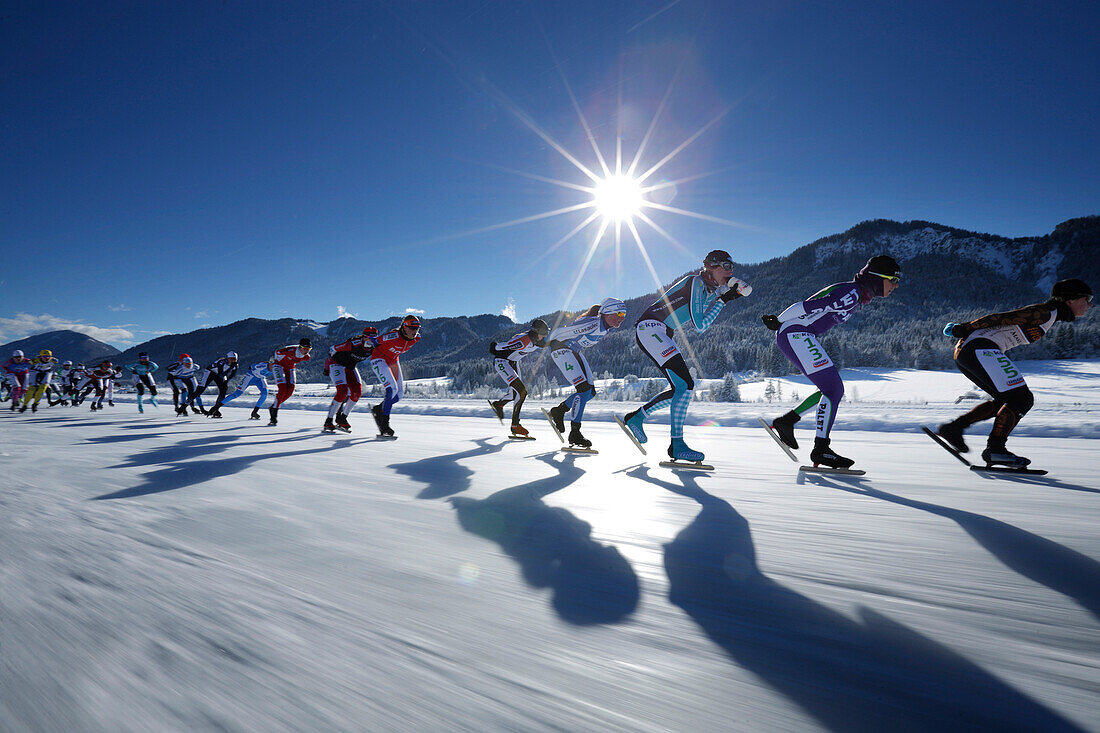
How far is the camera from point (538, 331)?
25.3 ft

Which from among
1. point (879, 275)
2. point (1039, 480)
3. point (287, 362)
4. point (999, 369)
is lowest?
point (1039, 480)

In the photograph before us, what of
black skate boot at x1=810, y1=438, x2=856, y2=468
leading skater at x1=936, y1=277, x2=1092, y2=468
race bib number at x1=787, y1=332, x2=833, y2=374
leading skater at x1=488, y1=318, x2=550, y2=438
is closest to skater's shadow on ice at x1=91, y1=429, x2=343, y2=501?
leading skater at x1=488, y1=318, x2=550, y2=438

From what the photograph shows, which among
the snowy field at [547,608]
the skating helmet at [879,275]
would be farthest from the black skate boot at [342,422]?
the skating helmet at [879,275]

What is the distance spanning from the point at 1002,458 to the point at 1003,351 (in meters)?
1.34

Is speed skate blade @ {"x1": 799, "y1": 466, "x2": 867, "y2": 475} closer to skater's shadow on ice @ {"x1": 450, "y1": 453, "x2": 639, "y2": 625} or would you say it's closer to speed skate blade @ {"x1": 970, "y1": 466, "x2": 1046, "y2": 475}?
speed skate blade @ {"x1": 970, "y1": 466, "x2": 1046, "y2": 475}

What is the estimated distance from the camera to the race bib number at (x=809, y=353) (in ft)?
14.9

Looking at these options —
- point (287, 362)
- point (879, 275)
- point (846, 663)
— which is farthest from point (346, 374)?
point (846, 663)

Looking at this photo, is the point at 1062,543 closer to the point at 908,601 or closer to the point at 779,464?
the point at 908,601

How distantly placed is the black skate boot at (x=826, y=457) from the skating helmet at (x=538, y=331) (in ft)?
14.4

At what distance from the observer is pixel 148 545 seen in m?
2.00

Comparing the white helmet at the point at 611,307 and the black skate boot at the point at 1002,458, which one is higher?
the white helmet at the point at 611,307

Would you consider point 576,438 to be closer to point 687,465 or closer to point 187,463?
point 687,465

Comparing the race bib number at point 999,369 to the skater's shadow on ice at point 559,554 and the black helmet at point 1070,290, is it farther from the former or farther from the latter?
the skater's shadow on ice at point 559,554

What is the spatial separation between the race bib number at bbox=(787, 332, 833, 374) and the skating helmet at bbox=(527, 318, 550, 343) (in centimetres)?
388
